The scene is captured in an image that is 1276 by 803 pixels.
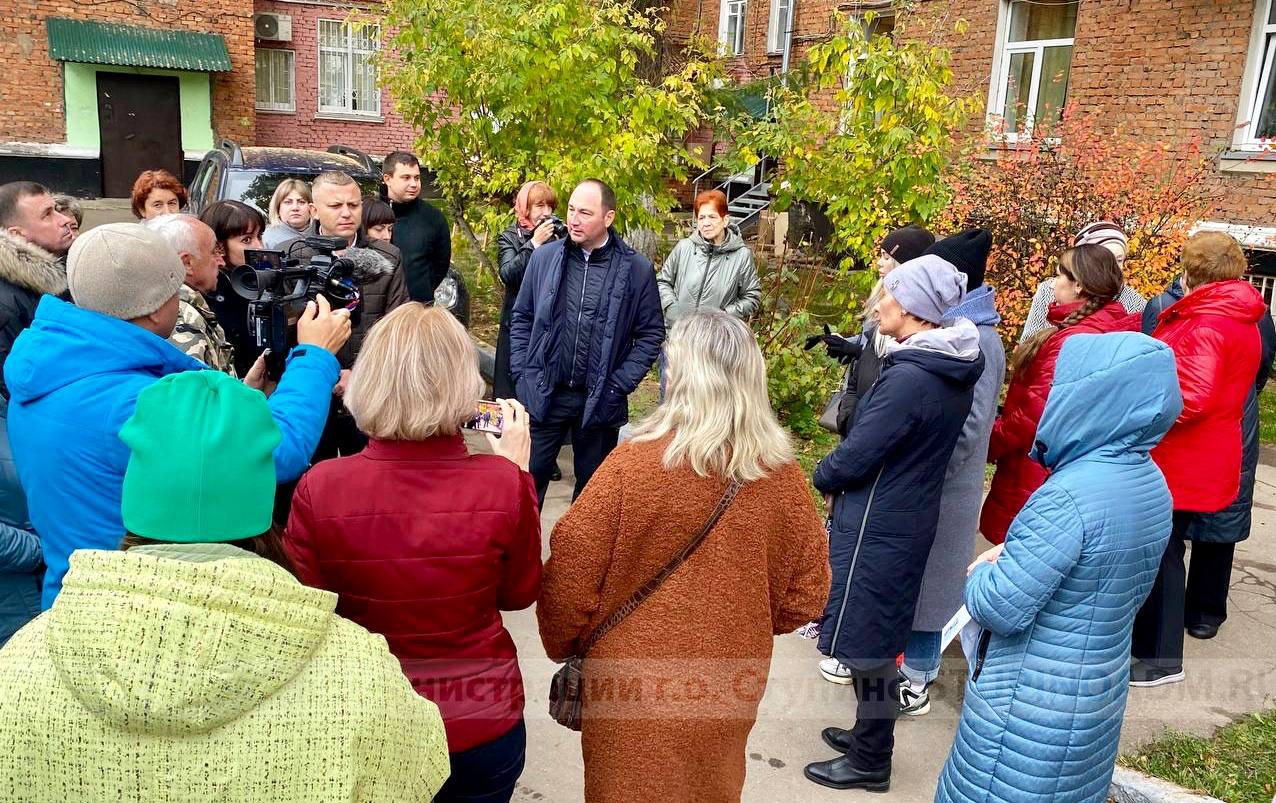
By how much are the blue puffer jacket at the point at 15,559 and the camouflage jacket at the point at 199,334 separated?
0.59m

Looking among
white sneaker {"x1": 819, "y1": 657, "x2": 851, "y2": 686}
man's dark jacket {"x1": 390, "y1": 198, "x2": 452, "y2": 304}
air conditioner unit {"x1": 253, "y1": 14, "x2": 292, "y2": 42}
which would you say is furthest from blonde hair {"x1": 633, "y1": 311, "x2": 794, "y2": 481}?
air conditioner unit {"x1": 253, "y1": 14, "x2": 292, "y2": 42}

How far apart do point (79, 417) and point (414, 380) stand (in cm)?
82

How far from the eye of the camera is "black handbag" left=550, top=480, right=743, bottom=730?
2.33 m

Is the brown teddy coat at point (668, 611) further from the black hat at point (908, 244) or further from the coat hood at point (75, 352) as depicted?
the black hat at point (908, 244)

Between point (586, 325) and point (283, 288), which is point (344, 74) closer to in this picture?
point (586, 325)

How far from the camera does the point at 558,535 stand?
233 cm

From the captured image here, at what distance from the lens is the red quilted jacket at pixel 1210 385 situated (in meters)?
4.00

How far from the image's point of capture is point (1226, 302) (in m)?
4.02

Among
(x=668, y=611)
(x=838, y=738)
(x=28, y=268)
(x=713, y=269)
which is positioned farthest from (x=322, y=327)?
(x=713, y=269)

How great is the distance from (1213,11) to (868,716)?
10.7 meters

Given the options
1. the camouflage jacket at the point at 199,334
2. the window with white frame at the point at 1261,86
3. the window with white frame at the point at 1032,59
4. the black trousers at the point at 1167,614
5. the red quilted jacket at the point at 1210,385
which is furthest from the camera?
the window with white frame at the point at 1032,59

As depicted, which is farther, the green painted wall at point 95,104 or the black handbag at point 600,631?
the green painted wall at point 95,104

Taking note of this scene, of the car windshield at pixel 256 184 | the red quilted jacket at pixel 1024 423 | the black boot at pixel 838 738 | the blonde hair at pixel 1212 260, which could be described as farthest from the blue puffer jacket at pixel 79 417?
the car windshield at pixel 256 184

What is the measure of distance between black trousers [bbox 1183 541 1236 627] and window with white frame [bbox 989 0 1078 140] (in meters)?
9.32
